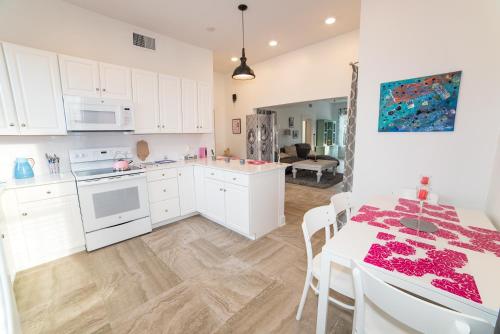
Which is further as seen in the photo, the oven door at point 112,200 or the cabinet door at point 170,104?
the cabinet door at point 170,104

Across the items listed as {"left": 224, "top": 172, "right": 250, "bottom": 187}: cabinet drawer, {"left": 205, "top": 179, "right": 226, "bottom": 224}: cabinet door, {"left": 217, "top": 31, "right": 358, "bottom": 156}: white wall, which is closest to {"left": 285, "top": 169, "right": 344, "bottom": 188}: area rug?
{"left": 217, "top": 31, "right": 358, "bottom": 156}: white wall

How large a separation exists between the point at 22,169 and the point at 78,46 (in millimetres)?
1715

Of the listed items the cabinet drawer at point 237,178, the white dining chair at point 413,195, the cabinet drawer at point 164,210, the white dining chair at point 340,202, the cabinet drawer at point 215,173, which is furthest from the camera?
the cabinet drawer at point 164,210

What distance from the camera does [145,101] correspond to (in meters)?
3.11

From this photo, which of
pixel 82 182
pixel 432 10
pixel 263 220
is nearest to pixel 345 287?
pixel 263 220

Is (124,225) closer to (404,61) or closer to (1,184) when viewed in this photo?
(1,184)

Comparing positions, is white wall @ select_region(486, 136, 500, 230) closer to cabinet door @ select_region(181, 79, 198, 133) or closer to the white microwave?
cabinet door @ select_region(181, 79, 198, 133)

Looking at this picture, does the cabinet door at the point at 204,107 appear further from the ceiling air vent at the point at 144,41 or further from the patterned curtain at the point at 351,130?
the patterned curtain at the point at 351,130

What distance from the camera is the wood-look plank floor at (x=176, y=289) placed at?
157cm

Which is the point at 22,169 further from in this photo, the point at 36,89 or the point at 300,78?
the point at 300,78

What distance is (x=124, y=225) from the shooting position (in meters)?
2.73

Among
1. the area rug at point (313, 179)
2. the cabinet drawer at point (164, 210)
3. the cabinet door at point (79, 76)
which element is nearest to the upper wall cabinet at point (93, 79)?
the cabinet door at point (79, 76)

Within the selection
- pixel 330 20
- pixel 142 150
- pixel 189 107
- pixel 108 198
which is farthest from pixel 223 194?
pixel 330 20

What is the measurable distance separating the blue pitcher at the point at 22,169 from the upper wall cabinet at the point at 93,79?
92 centimetres
